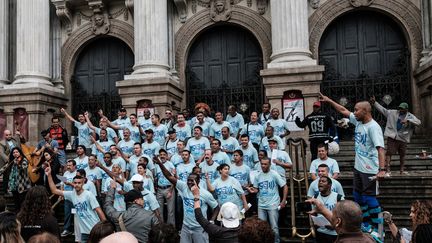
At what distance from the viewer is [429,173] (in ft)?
34.9

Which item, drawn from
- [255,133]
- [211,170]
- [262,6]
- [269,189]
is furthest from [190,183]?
[262,6]

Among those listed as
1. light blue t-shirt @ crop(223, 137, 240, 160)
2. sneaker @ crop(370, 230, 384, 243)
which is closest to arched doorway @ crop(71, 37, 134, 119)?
light blue t-shirt @ crop(223, 137, 240, 160)

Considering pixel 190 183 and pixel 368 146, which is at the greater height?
pixel 368 146

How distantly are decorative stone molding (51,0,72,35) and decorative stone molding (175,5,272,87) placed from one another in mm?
4576

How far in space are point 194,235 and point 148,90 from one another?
340 inches

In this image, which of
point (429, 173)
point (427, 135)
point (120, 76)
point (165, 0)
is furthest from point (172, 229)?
point (120, 76)

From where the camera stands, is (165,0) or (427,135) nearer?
(427,135)

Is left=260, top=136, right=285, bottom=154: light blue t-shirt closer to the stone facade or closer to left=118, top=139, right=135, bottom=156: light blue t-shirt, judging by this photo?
left=118, top=139, right=135, bottom=156: light blue t-shirt

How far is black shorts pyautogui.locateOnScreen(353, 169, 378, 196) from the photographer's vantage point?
7.41 meters

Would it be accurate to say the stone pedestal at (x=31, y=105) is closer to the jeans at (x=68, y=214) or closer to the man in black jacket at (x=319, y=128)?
the jeans at (x=68, y=214)

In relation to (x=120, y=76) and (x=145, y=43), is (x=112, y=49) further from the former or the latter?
(x=145, y=43)

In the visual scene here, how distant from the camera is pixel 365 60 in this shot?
676 inches

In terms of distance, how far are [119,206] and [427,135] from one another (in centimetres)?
1016

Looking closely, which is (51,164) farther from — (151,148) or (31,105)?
(31,105)
